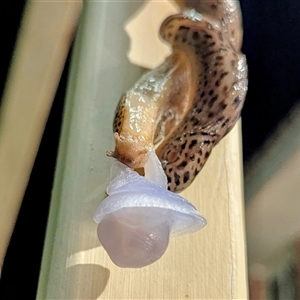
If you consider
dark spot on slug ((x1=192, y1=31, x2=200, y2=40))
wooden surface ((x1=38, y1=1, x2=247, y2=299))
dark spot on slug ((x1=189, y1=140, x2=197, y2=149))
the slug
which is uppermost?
dark spot on slug ((x1=192, y1=31, x2=200, y2=40))

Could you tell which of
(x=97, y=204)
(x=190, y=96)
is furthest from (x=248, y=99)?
(x=97, y=204)

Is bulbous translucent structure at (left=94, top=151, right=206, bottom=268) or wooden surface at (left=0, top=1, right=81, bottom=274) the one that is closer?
bulbous translucent structure at (left=94, top=151, right=206, bottom=268)

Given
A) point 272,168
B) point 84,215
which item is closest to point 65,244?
point 84,215

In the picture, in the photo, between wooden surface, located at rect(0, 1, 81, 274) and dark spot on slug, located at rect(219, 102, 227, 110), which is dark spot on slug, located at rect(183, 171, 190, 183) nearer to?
dark spot on slug, located at rect(219, 102, 227, 110)

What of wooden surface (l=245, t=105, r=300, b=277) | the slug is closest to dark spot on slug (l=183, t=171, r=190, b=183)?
the slug

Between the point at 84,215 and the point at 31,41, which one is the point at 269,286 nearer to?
the point at 84,215

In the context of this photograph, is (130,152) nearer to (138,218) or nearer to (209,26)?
(138,218)

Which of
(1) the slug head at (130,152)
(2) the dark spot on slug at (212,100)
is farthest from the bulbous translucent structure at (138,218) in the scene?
(2) the dark spot on slug at (212,100)
